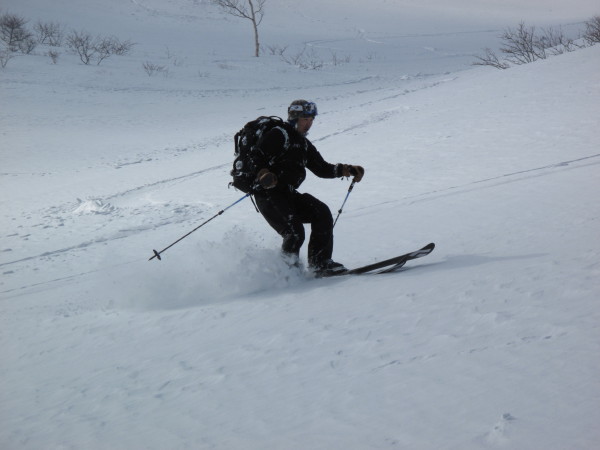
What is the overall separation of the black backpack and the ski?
1.06 meters

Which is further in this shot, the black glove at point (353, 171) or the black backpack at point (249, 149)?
the black glove at point (353, 171)

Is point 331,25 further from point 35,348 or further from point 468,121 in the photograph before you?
point 35,348

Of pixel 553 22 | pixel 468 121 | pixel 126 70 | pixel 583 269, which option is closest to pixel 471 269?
pixel 583 269

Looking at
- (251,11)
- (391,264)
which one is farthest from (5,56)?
(391,264)

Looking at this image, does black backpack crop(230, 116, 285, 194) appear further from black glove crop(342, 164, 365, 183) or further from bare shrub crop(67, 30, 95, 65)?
bare shrub crop(67, 30, 95, 65)

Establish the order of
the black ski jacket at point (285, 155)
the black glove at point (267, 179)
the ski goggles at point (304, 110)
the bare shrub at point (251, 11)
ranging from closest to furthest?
1. the black glove at point (267, 179)
2. the black ski jacket at point (285, 155)
3. the ski goggles at point (304, 110)
4. the bare shrub at point (251, 11)

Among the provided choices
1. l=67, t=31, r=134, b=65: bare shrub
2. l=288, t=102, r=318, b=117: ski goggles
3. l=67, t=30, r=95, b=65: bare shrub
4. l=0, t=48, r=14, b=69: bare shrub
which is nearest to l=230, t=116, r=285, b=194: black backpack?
l=288, t=102, r=318, b=117: ski goggles

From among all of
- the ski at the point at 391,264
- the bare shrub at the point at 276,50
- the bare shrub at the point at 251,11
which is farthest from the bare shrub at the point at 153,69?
the ski at the point at 391,264

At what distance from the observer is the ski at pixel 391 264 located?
4.48m

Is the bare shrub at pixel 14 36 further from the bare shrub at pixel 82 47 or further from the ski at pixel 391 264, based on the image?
the ski at pixel 391 264

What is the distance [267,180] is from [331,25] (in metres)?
43.5

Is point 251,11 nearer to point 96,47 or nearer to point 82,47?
point 96,47

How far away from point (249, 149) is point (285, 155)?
11.5 inches

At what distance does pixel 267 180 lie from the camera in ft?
13.4
